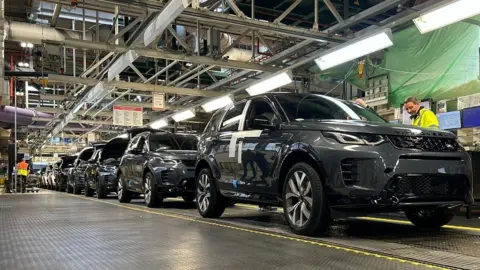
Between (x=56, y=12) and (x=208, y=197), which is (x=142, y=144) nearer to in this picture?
(x=56, y=12)

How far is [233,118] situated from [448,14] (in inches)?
158

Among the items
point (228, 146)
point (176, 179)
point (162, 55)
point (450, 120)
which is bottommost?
point (176, 179)

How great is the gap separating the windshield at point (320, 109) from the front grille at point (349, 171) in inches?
44.6

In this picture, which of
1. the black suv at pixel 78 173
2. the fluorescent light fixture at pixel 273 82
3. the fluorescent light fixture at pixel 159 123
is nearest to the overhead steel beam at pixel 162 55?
the fluorescent light fixture at pixel 273 82

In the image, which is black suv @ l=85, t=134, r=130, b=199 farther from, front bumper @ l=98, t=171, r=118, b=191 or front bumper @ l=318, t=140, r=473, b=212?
front bumper @ l=318, t=140, r=473, b=212

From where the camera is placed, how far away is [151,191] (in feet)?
31.0

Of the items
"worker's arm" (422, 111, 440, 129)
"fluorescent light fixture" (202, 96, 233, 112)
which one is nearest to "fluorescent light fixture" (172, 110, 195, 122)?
"fluorescent light fixture" (202, 96, 233, 112)

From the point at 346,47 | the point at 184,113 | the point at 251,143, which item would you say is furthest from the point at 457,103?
the point at 184,113

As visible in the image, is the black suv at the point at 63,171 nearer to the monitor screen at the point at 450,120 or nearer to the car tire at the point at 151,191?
the car tire at the point at 151,191

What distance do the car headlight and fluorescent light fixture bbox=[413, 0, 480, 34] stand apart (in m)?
3.72

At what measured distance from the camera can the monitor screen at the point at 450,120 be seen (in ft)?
32.7

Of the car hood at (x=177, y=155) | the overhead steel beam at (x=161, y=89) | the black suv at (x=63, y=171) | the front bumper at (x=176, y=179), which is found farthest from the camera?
the black suv at (x=63, y=171)

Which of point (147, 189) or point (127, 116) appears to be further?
point (127, 116)

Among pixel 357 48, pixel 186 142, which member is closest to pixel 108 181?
pixel 186 142
